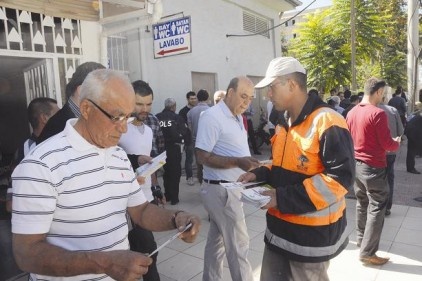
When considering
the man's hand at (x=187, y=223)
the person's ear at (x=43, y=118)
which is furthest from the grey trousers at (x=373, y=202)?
the person's ear at (x=43, y=118)

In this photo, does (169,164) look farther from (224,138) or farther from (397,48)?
(397,48)

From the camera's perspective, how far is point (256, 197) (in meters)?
2.08

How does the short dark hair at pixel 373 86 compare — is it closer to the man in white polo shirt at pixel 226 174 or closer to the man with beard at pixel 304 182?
the man in white polo shirt at pixel 226 174

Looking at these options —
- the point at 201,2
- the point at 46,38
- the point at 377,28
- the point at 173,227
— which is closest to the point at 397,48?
the point at 377,28

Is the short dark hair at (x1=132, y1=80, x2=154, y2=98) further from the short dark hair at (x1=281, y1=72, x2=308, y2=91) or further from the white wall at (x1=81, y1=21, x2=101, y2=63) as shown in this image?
the white wall at (x1=81, y1=21, x2=101, y2=63)

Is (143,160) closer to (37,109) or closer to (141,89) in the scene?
(141,89)

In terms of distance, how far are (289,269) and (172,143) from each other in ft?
14.5

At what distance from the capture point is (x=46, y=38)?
15.9 ft

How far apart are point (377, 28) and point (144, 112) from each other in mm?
18465

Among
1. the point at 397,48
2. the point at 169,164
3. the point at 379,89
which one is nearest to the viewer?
the point at 379,89

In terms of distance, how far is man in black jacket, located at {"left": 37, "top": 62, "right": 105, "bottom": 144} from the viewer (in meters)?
2.03

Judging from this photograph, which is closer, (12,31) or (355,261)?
(355,261)

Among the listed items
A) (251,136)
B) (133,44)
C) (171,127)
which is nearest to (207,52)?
(133,44)

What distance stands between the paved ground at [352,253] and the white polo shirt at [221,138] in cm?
125
